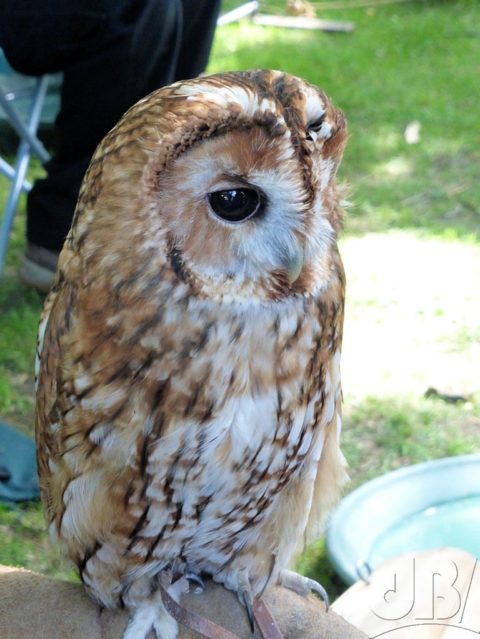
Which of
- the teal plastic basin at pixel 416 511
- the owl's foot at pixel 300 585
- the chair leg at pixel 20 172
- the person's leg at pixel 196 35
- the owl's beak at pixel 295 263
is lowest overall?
the teal plastic basin at pixel 416 511

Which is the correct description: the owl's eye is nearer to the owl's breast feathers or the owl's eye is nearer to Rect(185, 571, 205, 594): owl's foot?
the owl's breast feathers

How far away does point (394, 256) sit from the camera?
3.54 metres

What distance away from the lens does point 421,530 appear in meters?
2.25

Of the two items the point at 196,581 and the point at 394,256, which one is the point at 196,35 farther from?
the point at 196,581

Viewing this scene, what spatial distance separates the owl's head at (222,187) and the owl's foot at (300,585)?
0.73m

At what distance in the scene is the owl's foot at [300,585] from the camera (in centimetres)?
168

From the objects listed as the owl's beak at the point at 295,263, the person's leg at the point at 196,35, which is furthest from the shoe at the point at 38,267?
the owl's beak at the point at 295,263

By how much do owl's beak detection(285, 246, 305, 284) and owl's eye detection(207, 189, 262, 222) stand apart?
3.1 inches

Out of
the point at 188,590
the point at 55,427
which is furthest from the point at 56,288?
the point at 188,590

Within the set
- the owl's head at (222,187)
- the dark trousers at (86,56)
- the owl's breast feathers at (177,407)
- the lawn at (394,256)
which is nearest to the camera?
the owl's head at (222,187)

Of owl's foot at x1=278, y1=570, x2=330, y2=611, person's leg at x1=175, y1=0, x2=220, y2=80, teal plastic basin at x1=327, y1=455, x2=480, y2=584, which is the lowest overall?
teal plastic basin at x1=327, y1=455, x2=480, y2=584

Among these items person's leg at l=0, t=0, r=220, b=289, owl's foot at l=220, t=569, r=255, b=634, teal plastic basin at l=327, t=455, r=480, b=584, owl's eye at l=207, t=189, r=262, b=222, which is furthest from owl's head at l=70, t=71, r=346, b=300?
person's leg at l=0, t=0, r=220, b=289

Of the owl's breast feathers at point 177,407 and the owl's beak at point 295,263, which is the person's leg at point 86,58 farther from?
the owl's beak at point 295,263

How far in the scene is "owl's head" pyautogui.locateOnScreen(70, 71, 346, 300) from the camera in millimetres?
1038
